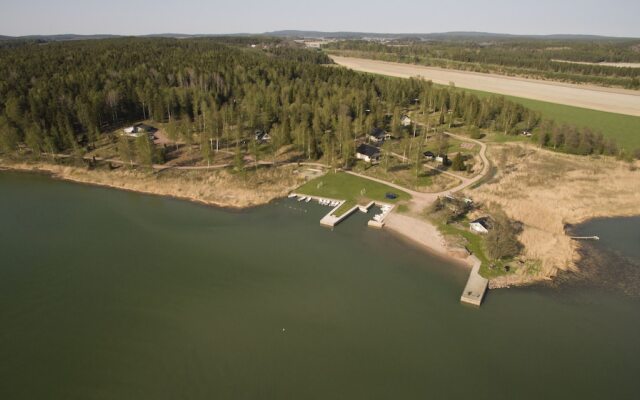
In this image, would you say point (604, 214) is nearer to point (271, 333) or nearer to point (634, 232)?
point (634, 232)

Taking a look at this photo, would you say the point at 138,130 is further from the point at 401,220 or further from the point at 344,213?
the point at 401,220

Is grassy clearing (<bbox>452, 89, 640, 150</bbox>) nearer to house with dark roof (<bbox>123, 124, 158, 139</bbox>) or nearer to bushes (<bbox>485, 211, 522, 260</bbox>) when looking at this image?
bushes (<bbox>485, 211, 522, 260</bbox>)

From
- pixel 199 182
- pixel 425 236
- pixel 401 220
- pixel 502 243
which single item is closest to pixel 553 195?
pixel 502 243

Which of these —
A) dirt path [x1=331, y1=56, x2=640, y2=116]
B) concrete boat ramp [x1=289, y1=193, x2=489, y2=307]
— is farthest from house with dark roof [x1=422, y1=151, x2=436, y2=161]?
dirt path [x1=331, y1=56, x2=640, y2=116]

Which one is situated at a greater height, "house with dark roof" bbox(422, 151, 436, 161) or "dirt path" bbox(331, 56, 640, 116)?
"dirt path" bbox(331, 56, 640, 116)

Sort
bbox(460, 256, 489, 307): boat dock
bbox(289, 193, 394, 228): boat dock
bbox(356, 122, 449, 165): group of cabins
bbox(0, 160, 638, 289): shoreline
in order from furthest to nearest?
bbox(356, 122, 449, 165): group of cabins
bbox(289, 193, 394, 228): boat dock
bbox(0, 160, 638, 289): shoreline
bbox(460, 256, 489, 307): boat dock

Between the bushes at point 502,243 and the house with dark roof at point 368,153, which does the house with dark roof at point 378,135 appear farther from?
the bushes at point 502,243
